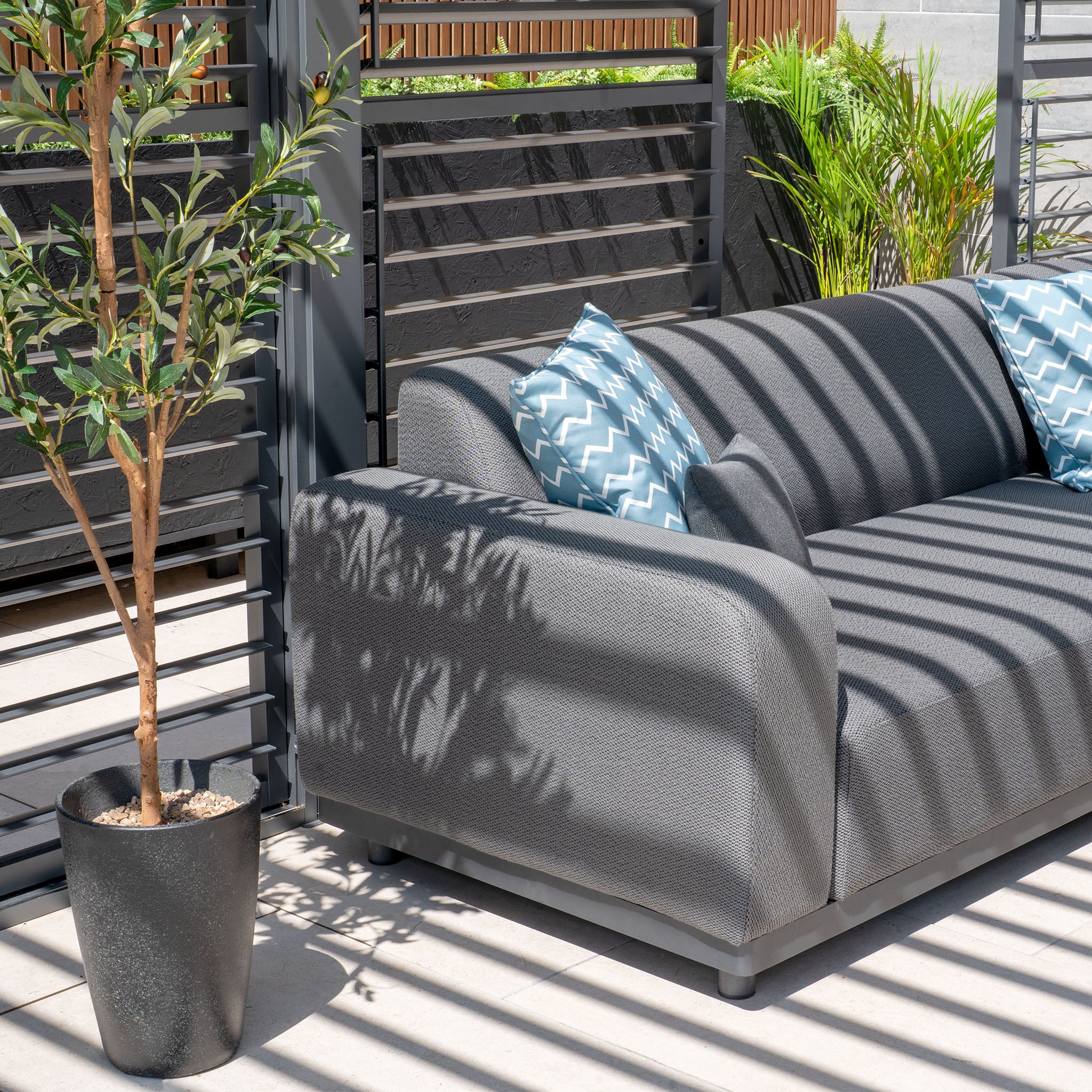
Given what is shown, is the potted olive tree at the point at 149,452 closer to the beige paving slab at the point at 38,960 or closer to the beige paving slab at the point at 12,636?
the beige paving slab at the point at 38,960

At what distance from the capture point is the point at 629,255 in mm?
6012

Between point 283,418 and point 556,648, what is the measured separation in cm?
91

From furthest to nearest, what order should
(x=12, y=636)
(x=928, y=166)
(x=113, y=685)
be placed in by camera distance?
(x=928, y=166)
(x=12, y=636)
(x=113, y=685)

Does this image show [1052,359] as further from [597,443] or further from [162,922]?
[162,922]

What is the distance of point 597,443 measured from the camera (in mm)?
2867

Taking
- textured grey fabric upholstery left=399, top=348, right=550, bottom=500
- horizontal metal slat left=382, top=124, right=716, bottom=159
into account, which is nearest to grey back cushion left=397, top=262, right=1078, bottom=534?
textured grey fabric upholstery left=399, top=348, right=550, bottom=500

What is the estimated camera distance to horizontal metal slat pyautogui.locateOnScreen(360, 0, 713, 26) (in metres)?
3.25

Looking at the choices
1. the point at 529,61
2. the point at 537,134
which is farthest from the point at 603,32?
the point at 529,61

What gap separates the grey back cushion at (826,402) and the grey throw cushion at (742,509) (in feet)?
1.11

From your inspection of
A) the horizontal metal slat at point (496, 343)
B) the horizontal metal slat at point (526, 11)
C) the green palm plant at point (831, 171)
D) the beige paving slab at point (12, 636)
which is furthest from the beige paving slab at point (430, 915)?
the green palm plant at point (831, 171)

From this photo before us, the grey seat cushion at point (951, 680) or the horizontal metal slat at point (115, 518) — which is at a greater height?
the horizontal metal slat at point (115, 518)

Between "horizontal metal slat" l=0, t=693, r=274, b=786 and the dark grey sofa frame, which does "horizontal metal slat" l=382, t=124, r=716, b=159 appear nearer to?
"horizontal metal slat" l=0, t=693, r=274, b=786

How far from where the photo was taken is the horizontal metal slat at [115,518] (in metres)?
2.83

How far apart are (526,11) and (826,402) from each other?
110 centimetres
